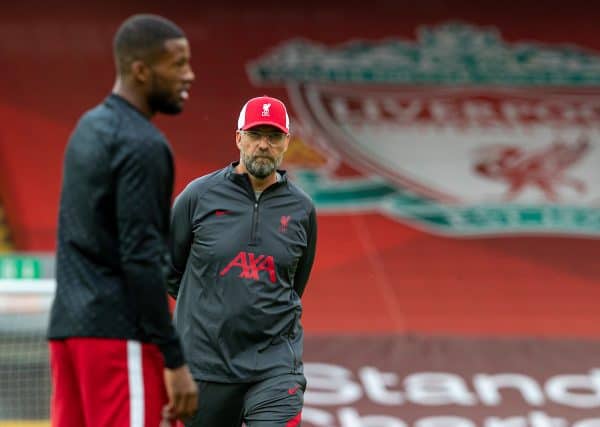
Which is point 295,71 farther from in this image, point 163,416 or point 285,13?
point 163,416

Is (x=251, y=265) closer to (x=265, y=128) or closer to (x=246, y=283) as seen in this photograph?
(x=246, y=283)

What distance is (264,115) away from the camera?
5.04m

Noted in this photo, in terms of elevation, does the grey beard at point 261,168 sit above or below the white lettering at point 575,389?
above

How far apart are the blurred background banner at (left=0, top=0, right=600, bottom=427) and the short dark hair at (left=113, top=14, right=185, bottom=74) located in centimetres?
661

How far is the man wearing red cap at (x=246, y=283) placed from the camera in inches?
196

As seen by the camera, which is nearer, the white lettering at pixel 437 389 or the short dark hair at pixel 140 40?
the short dark hair at pixel 140 40

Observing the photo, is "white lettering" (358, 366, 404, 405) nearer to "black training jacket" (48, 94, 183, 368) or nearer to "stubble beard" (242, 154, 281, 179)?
"stubble beard" (242, 154, 281, 179)

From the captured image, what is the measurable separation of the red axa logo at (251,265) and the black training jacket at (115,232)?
4.05 ft

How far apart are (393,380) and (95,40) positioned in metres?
5.03

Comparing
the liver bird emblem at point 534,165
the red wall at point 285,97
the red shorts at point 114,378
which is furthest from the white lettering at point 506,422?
the red shorts at point 114,378

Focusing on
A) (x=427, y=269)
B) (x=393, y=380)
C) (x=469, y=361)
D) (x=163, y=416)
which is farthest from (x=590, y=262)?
(x=163, y=416)

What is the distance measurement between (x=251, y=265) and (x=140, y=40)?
1531 mm

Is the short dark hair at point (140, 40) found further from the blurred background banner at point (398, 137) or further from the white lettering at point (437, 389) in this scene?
the blurred background banner at point (398, 137)

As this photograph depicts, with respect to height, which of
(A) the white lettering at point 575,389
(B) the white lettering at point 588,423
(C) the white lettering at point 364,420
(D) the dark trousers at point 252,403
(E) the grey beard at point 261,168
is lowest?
(B) the white lettering at point 588,423
